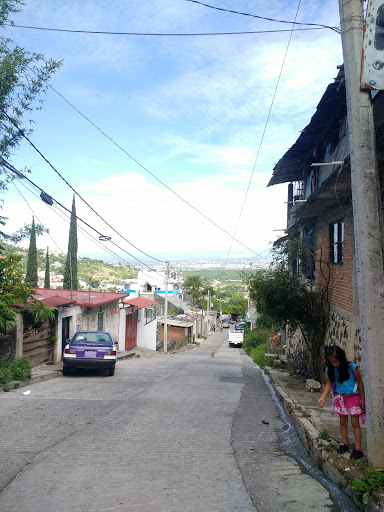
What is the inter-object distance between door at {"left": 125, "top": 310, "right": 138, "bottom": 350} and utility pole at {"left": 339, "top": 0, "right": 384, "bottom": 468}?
24.6 m

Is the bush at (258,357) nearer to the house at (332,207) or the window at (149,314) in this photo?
the house at (332,207)

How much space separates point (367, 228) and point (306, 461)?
125 inches

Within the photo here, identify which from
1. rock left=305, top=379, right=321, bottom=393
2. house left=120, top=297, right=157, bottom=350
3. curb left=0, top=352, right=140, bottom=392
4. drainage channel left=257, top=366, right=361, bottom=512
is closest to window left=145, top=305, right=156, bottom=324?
house left=120, top=297, right=157, bottom=350

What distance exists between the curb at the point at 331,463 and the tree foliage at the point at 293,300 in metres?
4.85

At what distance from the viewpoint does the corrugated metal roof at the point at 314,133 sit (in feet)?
39.5

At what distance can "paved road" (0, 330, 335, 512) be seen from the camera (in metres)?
4.36

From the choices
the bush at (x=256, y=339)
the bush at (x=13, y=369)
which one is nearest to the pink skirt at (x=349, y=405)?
the bush at (x=13, y=369)

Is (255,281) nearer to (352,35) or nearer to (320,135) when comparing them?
(320,135)

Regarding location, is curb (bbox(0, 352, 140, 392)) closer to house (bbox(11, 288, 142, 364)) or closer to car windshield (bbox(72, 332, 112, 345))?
house (bbox(11, 288, 142, 364))

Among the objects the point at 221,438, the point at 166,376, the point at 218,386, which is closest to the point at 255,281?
the point at 218,386

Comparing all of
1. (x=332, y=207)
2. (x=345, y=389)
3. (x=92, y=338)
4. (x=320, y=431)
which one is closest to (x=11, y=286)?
(x=92, y=338)

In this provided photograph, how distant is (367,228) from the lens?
15.0 feet

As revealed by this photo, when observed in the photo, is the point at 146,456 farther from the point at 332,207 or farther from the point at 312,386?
the point at 332,207

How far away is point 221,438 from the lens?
6676 mm
